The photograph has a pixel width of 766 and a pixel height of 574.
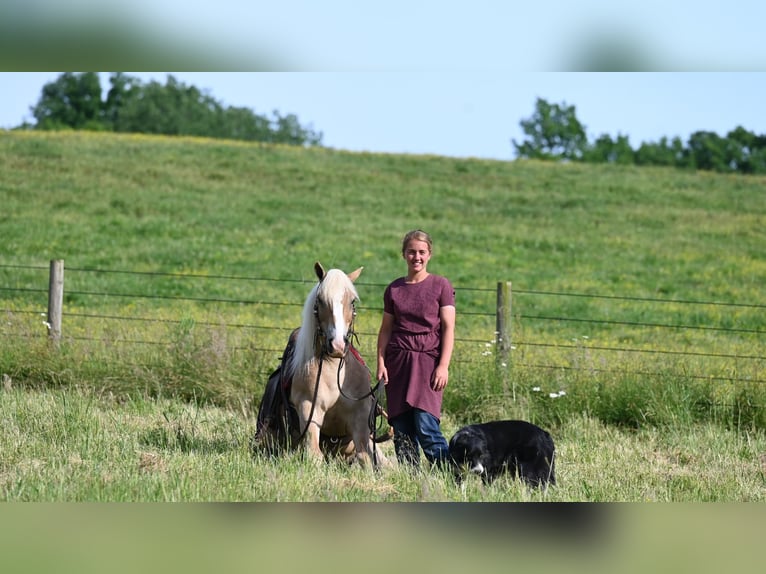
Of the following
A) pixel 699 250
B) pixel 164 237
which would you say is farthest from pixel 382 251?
pixel 699 250

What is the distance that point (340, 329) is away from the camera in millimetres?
5582

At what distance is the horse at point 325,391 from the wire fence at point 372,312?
376 centimetres

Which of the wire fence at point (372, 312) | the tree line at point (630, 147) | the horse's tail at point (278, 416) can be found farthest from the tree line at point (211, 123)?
the horse's tail at point (278, 416)

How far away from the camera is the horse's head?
5578mm

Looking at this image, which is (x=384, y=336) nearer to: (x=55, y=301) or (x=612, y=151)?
(x=55, y=301)

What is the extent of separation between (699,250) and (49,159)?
20.5 metres

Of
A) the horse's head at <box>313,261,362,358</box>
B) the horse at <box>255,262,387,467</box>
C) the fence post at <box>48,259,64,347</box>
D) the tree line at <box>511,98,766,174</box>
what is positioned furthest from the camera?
the tree line at <box>511,98,766,174</box>

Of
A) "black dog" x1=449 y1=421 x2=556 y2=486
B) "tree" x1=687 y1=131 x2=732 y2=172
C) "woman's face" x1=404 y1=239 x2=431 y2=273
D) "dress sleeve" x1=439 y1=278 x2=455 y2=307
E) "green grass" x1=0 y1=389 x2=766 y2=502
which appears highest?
"tree" x1=687 y1=131 x2=732 y2=172

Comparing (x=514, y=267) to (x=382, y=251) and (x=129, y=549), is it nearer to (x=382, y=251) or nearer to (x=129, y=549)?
(x=382, y=251)

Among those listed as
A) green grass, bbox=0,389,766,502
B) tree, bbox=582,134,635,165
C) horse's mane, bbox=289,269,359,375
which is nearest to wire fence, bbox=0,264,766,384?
green grass, bbox=0,389,766,502

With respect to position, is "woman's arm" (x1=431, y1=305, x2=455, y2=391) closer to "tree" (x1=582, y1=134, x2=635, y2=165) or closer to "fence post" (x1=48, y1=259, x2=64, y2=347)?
"fence post" (x1=48, y1=259, x2=64, y2=347)

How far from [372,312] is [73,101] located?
174 feet

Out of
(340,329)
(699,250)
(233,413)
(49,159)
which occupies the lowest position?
(233,413)

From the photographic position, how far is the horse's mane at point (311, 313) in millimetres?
5637
